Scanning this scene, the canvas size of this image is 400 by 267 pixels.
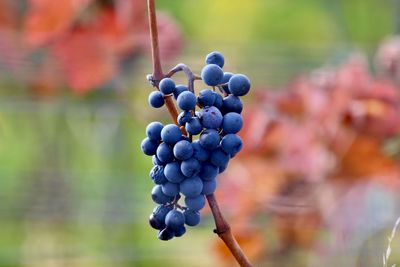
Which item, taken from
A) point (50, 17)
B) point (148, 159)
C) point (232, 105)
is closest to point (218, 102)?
point (232, 105)

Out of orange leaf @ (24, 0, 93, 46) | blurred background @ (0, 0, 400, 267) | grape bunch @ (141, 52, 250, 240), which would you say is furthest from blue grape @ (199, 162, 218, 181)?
orange leaf @ (24, 0, 93, 46)

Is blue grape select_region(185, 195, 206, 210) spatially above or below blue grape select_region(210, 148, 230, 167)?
below

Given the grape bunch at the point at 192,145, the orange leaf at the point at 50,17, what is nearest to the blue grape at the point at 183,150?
the grape bunch at the point at 192,145

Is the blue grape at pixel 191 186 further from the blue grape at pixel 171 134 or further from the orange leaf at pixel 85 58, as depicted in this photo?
the orange leaf at pixel 85 58

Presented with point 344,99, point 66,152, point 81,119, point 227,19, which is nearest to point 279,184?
point 344,99

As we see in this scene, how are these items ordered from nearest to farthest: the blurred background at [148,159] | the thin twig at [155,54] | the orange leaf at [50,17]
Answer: the thin twig at [155,54], the blurred background at [148,159], the orange leaf at [50,17]

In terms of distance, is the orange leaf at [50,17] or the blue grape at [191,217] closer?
the blue grape at [191,217]

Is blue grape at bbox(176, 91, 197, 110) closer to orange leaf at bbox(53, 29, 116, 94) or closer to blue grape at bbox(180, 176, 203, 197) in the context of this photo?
blue grape at bbox(180, 176, 203, 197)

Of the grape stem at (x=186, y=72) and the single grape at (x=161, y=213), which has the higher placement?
the grape stem at (x=186, y=72)

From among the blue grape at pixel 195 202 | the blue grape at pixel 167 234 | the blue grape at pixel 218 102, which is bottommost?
the blue grape at pixel 167 234
